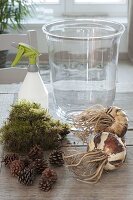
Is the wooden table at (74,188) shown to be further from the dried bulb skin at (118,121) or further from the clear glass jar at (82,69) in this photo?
the clear glass jar at (82,69)

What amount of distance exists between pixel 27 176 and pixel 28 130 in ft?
Answer: 0.49

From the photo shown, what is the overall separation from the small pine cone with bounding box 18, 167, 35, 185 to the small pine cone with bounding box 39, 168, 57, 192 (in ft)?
0.07

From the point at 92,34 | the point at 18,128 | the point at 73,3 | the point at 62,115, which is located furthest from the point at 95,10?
the point at 18,128

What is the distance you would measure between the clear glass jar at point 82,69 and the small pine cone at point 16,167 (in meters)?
0.32

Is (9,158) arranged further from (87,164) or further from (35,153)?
(87,164)

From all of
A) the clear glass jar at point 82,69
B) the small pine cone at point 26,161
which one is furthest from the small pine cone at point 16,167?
the clear glass jar at point 82,69

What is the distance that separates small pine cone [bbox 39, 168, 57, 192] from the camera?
2.72 feet

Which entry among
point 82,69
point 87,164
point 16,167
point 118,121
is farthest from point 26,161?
point 82,69

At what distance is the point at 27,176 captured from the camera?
2.75ft

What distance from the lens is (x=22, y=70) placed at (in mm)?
1701

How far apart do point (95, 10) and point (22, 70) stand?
1.59m

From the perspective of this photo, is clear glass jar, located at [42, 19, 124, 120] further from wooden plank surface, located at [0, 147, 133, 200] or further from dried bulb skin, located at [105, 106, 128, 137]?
wooden plank surface, located at [0, 147, 133, 200]

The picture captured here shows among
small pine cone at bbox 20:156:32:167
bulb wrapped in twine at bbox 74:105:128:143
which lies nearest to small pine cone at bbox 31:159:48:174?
small pine cone at bbox 20:156:32:167

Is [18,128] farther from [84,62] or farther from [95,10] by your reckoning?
[95,10]
